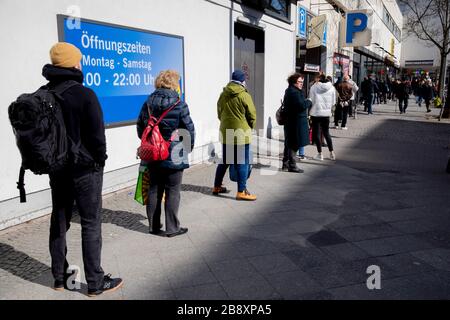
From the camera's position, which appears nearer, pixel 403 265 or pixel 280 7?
pixel 403 265

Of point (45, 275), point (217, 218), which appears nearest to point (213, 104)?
point (217, 218)

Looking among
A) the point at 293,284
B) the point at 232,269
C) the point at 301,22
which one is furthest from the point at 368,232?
the point at 301,22

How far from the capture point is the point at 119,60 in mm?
6234

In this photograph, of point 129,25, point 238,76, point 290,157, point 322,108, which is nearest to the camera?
point 238,76

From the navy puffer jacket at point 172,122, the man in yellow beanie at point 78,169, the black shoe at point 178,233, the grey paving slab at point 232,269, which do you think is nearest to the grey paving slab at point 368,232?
the grey paving slab at point 232,269

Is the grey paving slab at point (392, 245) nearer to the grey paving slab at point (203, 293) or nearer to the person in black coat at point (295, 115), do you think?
the grey paving slab at point (203, 293)

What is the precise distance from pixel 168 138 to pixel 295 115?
3.63 meters

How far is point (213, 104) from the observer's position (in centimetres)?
919

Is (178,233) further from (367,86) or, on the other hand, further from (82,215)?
(367,86)

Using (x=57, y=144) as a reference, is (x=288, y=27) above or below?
above

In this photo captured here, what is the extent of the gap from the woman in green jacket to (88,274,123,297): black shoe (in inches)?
106

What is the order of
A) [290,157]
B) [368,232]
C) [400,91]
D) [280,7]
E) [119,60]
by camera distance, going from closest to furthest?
[368,232] → [119,60] → [290,157] → [280,7] → [400,91]

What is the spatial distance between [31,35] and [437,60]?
67.6m
